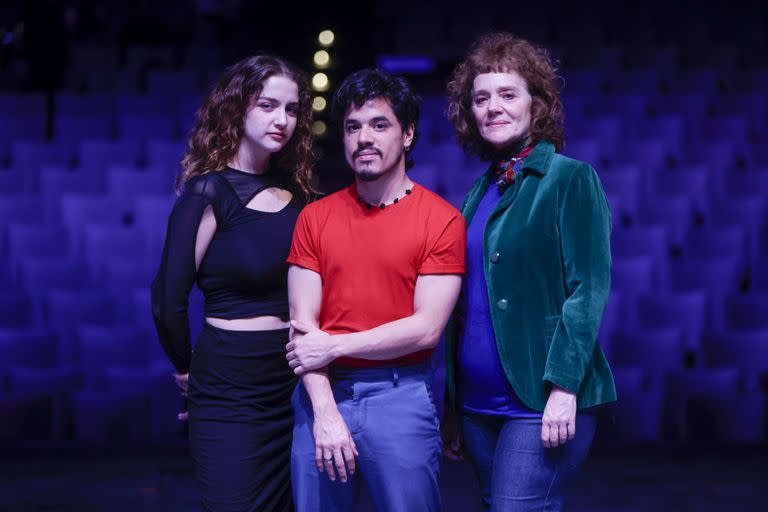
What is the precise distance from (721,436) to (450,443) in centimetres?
150

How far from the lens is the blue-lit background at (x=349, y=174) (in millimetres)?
2314

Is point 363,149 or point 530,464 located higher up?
point 363,149

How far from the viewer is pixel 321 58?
4.40 m

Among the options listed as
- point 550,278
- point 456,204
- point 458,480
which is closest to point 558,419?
point 550,278

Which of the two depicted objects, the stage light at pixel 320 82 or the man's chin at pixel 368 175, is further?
the stage light at pixel 320 82

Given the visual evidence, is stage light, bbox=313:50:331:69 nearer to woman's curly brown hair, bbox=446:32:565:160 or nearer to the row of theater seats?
the row of theater seats

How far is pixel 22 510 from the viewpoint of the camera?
1838 millimetres

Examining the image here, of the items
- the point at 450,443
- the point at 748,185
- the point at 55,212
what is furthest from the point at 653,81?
the point at 450,443

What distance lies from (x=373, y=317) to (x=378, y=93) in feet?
0.90

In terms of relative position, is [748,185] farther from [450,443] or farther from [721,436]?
[450,443]

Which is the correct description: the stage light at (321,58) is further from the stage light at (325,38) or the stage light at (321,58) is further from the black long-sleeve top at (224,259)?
the black long-sleeve top at (224,259)

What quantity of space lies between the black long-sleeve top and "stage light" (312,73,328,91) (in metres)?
3.33

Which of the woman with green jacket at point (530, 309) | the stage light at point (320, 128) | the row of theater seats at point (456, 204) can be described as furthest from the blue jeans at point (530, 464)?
the stage light at point (320, 128)

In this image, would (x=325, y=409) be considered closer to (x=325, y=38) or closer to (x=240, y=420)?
(x=240, y=420)
